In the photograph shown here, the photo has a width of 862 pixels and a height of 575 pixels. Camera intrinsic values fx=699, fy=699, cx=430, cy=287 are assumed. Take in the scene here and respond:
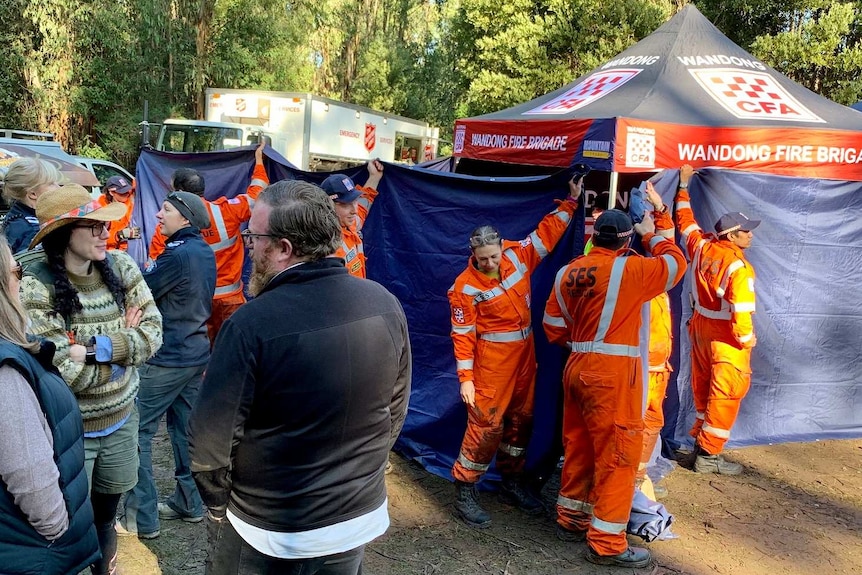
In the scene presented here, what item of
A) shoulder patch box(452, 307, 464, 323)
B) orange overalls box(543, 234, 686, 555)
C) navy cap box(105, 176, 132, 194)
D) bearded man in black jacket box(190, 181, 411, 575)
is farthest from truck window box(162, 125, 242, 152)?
bearded man in black jacket box(190, 181, 411, 575)

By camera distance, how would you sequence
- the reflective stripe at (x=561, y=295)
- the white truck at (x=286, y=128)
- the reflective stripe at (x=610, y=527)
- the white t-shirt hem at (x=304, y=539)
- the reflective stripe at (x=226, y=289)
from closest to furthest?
the white t-shirt hem at (x=304, y=539)
the reflective stripe at (x=610, y=527)
the reflective stripe at (x=561, y=295)
the reflective stripe at (x=226, y=289)
the white truck at (x=286, y=128)

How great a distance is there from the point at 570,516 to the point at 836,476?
2438 mm

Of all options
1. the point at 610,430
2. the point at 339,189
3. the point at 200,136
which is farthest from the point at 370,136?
the point at 610,430

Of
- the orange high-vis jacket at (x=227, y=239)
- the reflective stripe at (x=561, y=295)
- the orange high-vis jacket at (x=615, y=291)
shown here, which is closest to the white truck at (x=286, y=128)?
the orange high-vis jacket at (x=227, y=239)

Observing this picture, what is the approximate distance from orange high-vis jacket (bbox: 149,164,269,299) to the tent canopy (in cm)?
232

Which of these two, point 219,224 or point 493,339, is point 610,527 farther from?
point 219,224

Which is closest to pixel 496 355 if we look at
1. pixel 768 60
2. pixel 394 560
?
pixel 394 560

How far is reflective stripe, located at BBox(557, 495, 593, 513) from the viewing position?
415cm

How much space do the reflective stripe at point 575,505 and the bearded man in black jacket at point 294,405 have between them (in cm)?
230

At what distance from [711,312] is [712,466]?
3.85 ft

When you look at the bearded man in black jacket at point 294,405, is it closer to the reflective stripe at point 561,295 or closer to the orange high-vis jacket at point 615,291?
the orange high-vis jacket at point 615,291

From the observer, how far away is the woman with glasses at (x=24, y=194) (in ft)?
14.0

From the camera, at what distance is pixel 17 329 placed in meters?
2.02

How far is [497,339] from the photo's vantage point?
4266mm
